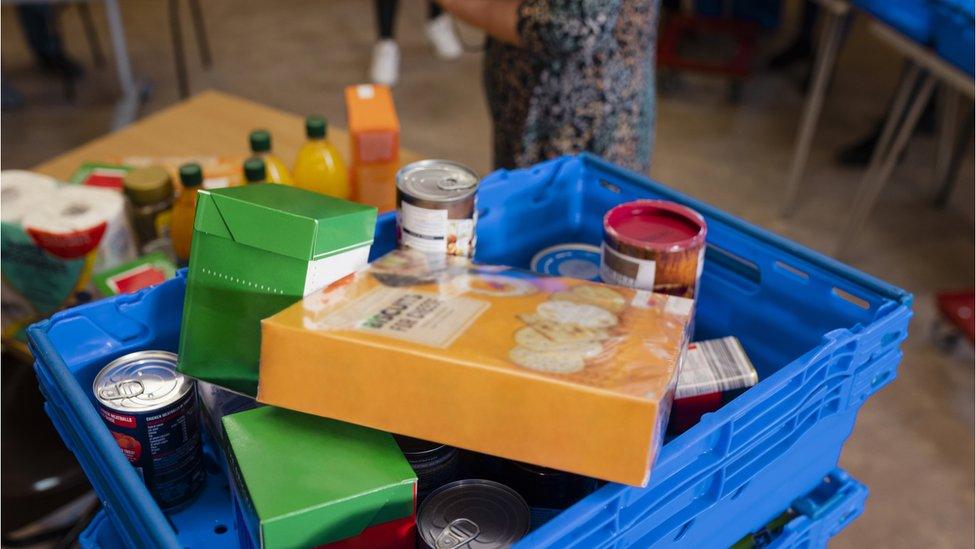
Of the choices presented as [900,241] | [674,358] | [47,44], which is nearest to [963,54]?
[900,241]

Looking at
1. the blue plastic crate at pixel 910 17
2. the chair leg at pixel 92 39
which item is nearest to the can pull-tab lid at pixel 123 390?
the blue plastic crate at pixel 910 17

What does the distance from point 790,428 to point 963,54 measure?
4.90ft

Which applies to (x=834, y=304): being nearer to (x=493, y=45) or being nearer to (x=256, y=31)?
(x=493, y=45)

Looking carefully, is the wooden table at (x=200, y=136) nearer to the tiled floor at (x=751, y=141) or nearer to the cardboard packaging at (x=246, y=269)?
the cardboard packaging at (x=246, y=269)

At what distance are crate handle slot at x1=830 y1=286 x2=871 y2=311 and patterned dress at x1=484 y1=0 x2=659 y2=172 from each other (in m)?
0.58

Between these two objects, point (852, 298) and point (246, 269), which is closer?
point (246, 269)

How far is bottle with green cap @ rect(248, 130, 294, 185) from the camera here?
4.36 ft

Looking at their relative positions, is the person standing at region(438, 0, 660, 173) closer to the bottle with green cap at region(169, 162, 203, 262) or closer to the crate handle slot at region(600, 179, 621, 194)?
the crate handle slot at region(600, 179, 621, 194)

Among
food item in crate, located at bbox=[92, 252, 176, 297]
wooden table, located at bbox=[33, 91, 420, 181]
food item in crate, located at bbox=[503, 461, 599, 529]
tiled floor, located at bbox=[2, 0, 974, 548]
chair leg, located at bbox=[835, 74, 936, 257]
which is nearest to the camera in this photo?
food item in crate, located at bbox=[503, 461, 599, 529]

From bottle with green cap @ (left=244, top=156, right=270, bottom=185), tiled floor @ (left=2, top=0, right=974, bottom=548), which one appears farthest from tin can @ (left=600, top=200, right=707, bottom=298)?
tiled floor @ (left=2, top=0, right=974, bottom=548)

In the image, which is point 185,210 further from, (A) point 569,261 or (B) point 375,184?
(A) point 569,261

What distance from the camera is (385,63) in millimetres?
3555

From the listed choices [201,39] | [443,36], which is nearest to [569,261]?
[443,36]

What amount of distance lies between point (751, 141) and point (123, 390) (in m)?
2.93
